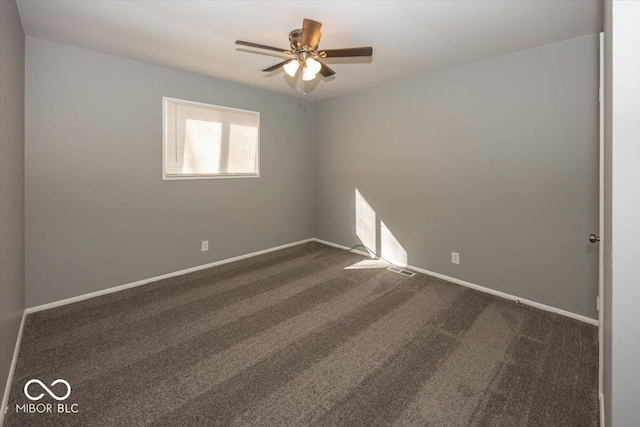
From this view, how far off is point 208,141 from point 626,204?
12.8ft

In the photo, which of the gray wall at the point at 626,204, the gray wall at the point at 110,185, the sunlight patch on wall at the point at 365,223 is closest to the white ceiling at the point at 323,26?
the gray wall at the point at 110,185

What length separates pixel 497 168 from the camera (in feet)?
9.86

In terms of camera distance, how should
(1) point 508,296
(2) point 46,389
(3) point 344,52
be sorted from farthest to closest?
(1) point 508,296 → (3) point 344,52 → (2) point 46,389

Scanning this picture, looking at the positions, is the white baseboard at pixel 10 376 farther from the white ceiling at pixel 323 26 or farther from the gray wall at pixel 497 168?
the gray wall at pixel 497 168

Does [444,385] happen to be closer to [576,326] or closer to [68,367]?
[576,326]

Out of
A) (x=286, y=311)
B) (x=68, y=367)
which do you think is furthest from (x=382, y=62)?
(x=68, y=367)

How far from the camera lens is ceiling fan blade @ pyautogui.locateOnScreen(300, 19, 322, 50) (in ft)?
6.49

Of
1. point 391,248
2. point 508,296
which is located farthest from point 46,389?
point 508,296

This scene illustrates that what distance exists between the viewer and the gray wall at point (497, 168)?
8.33 ft

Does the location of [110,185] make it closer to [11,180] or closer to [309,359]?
[11,180]

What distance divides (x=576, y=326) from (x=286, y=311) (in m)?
2.55

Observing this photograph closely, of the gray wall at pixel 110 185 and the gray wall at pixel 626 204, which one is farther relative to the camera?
the gray wall at pixel 110 185

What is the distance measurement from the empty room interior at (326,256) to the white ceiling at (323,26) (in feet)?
0.08

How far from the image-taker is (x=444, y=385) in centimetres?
181
